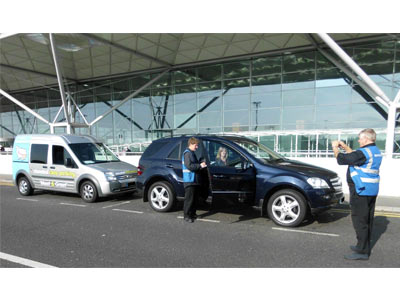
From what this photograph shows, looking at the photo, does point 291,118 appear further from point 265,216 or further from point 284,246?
point 284,246

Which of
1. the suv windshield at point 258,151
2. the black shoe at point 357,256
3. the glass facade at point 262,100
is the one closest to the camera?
the black shoe at point 357,256

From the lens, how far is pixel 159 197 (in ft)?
20.8

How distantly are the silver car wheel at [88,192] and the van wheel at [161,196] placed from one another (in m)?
2.09

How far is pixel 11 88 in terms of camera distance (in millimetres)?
33594

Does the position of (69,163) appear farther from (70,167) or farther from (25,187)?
(25,187)

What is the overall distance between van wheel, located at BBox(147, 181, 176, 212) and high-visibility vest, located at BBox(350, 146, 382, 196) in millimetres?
3856

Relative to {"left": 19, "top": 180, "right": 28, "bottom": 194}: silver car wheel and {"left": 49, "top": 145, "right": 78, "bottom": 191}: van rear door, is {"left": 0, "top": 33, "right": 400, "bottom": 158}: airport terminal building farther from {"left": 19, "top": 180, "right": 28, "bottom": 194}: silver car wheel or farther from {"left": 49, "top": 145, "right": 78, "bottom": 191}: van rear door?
{"left": 49, "top": 145, "right": 78, "bottom": 191}: van rear door

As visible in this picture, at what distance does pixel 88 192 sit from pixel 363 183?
6783mm

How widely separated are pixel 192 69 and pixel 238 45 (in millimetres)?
5501

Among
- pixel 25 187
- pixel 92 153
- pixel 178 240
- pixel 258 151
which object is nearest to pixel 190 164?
pixel 178 240

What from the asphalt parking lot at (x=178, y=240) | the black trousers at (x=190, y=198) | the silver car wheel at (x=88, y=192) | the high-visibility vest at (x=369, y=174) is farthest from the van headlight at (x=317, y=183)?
the silver car wheel at (x=88, y=192)

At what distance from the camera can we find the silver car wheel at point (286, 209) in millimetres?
5000

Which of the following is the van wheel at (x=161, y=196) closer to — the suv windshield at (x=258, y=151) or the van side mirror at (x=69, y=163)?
the suv windshield at (x=258, y=151)
